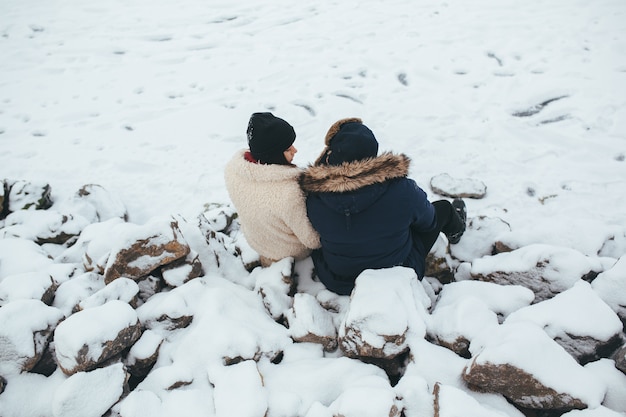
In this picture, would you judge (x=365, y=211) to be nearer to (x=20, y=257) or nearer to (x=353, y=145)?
(x=353, y=145)

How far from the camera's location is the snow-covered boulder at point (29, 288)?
7.76ft

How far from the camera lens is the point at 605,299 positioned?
87.6 inches

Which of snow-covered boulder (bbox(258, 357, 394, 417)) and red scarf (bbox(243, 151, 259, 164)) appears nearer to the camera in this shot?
snow-covered boulder (bbox(258, 357, 394, 417))

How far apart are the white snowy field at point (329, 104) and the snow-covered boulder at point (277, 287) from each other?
17cm

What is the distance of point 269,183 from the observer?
224 centimetres

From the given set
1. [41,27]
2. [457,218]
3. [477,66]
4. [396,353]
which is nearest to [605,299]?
[457,218]

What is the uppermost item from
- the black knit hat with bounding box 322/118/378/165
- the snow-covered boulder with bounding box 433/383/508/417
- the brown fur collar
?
the black knit hat with bounding box 322/118/378/165

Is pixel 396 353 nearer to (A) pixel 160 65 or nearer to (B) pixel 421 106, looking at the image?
(B) pixel 421 106

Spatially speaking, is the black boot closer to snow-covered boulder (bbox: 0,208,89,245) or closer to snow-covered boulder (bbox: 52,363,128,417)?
snow-covered boulder (bbox: 52,363,128,417)

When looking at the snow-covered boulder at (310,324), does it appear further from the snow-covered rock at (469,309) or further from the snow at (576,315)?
the snow at (576,315)

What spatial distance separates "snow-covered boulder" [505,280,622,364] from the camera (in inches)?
78.4

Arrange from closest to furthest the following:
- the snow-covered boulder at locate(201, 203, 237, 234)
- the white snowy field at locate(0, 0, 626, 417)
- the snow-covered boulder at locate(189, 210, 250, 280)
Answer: the snow-covered boulder at locate(189, 210, 250, 280), the white snowy field at locate(0, 0, 626, 417), the snow-covered boulder at locate(201, 203, 237, 234)

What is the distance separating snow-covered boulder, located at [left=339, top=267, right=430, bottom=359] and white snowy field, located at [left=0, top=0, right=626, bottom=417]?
0.47 ft

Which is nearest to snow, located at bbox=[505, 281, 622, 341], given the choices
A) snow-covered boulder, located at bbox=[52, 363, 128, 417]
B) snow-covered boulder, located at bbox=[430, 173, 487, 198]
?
snow-covered boulder, located at bbox=[430, 173, 487, 198]
